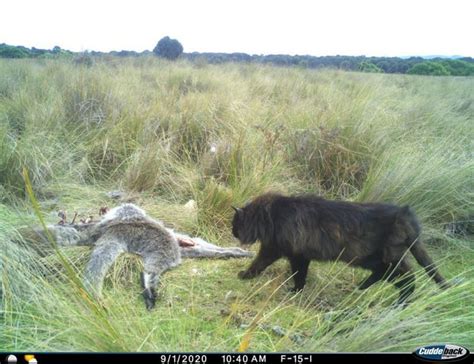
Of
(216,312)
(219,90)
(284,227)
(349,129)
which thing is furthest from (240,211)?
(219,90)

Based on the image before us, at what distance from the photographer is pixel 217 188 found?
3.83 meters

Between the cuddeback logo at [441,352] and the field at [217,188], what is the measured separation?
0.06 meters

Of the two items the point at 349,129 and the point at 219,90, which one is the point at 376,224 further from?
the point at 219,90

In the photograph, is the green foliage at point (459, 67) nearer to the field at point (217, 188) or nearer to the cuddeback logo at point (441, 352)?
the field at point (217, 188)

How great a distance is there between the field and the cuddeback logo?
63 millimetres

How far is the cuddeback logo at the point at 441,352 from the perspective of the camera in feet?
6.04

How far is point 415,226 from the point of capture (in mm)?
2721

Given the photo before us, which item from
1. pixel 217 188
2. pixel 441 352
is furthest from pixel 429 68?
pixel 441 352

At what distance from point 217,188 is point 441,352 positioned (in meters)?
2.29

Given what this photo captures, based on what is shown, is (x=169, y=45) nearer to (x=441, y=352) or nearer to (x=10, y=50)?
(x=10, y=50)

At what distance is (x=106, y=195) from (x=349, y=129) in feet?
8.16

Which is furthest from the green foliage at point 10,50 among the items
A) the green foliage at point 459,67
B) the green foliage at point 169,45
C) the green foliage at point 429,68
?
the green foliage at point 459,67

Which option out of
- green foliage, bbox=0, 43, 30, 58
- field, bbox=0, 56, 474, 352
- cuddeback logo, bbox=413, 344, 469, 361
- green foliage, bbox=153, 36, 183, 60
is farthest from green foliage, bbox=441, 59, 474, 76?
green foliage, bbox=0, 43, 30, 58

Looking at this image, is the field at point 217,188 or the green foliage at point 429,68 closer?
the field at point 217,188
